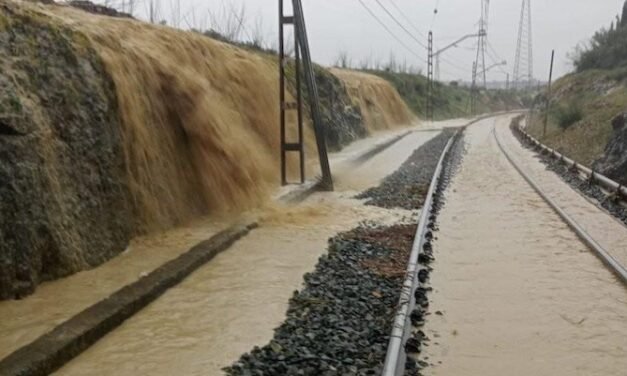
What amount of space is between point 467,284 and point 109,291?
3959 mm

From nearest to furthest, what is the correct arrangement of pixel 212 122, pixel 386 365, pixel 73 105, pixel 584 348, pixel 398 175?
1. pixel 386 365
2. pixel 584 348
3. pixel 73 105
4. pixel 212 122
5. pixel 398 175

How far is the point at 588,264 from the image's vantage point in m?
7.92

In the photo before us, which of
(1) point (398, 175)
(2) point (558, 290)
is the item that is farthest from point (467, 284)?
(1) point (398, 175)

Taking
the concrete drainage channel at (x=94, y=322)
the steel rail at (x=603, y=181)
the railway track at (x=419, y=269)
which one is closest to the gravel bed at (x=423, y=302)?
the railway track at (x=419, y=269)

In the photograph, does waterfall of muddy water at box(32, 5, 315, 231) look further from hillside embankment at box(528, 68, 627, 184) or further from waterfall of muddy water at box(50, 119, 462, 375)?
hillside embankment at box(528, 68, 627, 184)

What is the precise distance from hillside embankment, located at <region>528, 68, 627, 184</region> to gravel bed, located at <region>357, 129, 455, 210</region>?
466 centimetres

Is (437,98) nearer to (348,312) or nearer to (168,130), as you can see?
(168,130)

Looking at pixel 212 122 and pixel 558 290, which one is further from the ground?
pixel 212 122

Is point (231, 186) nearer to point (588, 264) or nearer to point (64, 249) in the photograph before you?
point (64, 249)

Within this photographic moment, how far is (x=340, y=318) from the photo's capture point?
19.3 feet

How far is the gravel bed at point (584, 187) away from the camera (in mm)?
11906

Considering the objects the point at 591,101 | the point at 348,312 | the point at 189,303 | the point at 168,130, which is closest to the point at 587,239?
the point at 348,312

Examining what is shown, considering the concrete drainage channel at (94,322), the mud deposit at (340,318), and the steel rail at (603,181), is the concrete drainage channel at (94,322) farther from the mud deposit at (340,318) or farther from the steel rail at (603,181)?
the steel rail at (603,181)

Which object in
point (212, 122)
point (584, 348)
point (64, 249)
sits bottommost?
point (584, 348)
